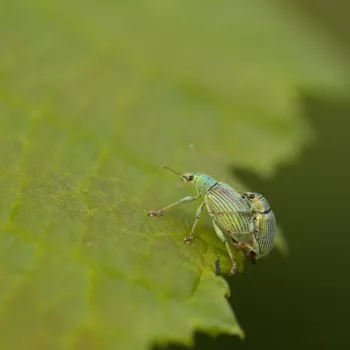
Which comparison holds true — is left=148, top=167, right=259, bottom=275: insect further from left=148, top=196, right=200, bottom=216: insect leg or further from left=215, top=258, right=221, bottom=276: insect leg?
left=215, top=258, right=221, bottom=276: insect leg

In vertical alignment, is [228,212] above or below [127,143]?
above

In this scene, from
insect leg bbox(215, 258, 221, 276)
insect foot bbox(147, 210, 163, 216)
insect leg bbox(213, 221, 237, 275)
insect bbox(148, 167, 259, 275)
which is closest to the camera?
insect leg bbox(215, 258, 221, 276)

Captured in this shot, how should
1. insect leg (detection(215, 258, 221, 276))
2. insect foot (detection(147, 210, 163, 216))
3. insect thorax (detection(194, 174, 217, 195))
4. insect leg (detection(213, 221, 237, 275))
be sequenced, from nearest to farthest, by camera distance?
insect leg (detection(215, 258, 221, 276))
insect leg (detection(213, 221, 237, 275))
insect foot (detection(147, 210, 163, 216))
insect thorax (detection(194, 174, 217, 195))

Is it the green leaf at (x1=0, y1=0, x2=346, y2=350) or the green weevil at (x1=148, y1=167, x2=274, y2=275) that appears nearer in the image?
the green leaf at (x1=0, y1=0, x2=346, y2=350)

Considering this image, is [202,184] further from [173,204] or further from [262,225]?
[262,225]

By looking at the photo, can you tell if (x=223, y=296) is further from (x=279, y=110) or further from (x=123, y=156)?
(x=279, y=110)

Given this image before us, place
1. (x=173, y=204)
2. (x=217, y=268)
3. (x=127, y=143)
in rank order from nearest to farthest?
1. (x=217, y=268)
2. (x=173, y=204)
3. (x=127, y=143)

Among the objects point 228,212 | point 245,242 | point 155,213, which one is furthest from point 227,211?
point 155,213

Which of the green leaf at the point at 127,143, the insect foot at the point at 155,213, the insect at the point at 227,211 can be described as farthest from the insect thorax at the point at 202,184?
the insect foot at the point at 155,213

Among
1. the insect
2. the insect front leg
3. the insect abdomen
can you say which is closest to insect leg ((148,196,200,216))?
the insect
